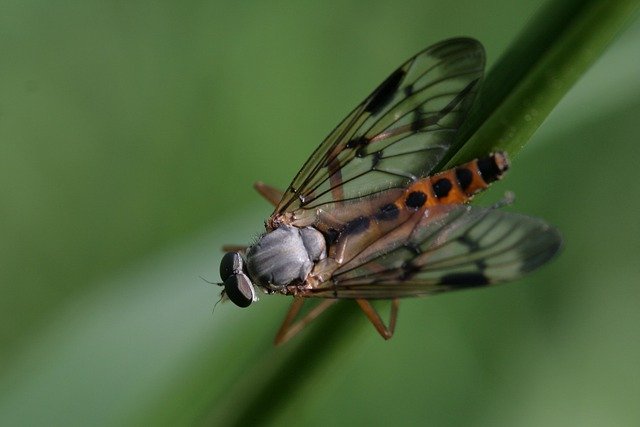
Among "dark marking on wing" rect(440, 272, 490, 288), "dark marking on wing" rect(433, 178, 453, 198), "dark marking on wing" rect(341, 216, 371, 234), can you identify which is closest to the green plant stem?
"dark marking on wing" rect(440, 272, 490, 288)

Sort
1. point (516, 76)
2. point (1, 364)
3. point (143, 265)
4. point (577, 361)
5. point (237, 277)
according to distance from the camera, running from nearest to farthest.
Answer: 1. point (516, 76)
2. point (237, 277)
3. point (143, 265)
4. point (577, 361)
5. point (1, 364)

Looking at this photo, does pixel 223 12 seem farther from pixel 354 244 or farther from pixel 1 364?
pixel 354 244

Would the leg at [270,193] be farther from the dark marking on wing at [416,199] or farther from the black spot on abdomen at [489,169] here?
the black spot on abdomen at [489,169]

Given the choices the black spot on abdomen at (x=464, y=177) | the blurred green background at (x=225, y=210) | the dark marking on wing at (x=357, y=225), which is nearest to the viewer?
the black spot on abdomen at (x=464, y=177)

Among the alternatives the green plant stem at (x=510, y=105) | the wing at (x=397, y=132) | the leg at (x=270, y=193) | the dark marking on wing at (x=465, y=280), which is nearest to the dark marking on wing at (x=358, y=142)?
the wing at (x=397, y=132)

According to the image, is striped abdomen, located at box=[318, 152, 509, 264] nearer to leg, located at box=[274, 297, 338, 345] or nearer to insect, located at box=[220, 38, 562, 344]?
insect, located at box=[220, 38, 562, 344]

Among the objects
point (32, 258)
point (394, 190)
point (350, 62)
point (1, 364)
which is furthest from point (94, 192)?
point (394, 190)
